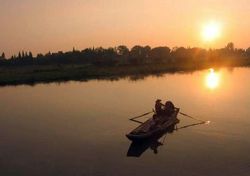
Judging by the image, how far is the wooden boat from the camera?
27.9m

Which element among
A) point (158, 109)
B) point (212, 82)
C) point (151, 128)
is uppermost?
point (158, 109)

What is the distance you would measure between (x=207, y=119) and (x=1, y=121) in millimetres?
20450

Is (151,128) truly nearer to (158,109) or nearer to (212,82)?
(158,109)

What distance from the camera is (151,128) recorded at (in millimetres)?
30156

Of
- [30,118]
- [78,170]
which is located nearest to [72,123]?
[30,118]

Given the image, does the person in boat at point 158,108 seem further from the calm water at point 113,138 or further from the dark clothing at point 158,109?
the calm water at point 113,138

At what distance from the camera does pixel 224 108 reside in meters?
43.0

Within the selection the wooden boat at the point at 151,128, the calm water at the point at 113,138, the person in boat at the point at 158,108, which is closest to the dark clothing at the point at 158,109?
the person in boat at the point at 158,108

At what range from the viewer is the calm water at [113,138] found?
77.2 ft

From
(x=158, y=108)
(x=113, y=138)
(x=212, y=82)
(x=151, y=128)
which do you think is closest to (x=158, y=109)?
(x=158, y=108)

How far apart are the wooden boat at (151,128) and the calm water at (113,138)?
0.87 meters

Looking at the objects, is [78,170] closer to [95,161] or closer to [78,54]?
[95,161]

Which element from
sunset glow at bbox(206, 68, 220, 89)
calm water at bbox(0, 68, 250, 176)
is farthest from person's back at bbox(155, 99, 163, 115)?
sunset glow at bbox(206, 68, 220, 89)

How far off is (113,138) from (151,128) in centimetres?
300
